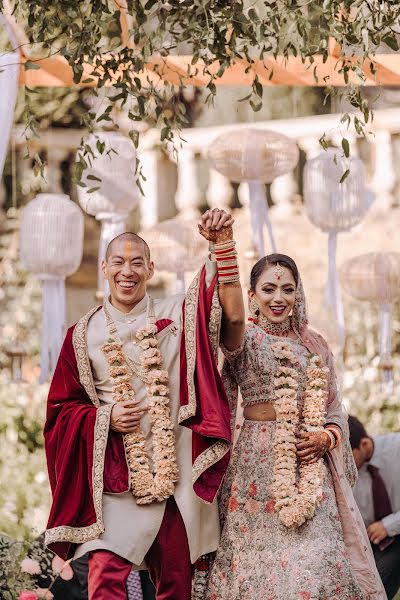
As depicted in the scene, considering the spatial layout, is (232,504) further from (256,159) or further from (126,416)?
(256,159)

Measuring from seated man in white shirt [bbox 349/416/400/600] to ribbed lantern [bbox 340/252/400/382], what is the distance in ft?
7.66

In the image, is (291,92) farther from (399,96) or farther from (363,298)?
(363,298)

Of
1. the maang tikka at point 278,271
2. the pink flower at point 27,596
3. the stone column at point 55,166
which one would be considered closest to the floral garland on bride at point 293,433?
the maang tikka at point 278,271

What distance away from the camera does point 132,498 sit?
175 inches

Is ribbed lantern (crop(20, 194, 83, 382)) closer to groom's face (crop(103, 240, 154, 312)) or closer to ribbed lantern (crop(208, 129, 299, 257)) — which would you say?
ribbed lantern (crop(208, 129, 299, 257))

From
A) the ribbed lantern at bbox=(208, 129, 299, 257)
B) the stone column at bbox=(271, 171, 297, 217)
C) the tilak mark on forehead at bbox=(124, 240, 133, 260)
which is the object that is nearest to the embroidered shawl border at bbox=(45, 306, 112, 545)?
the tilak mark on forehead at bbox=(124, 240, 133, 260)

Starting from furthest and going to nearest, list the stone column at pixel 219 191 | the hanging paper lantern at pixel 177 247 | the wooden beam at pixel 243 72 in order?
the stone column at pixel 219 191 → the hanging paper lantern at pixel 177 247 → the wooden beam at pixel 243 72

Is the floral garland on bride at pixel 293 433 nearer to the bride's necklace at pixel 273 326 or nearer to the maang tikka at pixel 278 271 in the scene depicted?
the bride's necklace at pixel 273 326

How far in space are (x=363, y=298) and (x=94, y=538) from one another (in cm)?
474

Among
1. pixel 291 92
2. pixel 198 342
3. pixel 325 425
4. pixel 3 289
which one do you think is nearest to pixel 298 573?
pixel 325 425

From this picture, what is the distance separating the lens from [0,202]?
1183cm

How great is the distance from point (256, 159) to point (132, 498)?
390 centimetres

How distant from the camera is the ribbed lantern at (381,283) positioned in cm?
851

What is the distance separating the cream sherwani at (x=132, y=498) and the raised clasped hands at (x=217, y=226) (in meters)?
0.39
